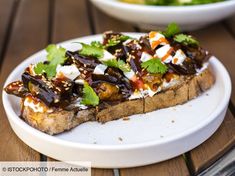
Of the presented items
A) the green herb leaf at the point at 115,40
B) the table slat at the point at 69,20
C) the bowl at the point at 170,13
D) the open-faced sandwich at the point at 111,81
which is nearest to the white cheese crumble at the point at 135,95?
the open-faced sandwich at the point at 111,81

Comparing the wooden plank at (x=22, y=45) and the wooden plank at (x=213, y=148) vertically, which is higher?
the wooden plank at (x=213, y=148)

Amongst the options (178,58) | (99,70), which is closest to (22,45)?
(99,70)

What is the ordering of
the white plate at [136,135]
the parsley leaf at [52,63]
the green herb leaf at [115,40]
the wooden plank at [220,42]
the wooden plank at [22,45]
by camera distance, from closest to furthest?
the white plate at [136,135] < the wooden plank at [22,45] < the parsley leaf at [52,63] < the green herb leaf at [115,40] < the wooden plank at [220,42]

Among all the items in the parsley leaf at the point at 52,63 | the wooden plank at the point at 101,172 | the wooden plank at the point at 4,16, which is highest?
the parsley leaf at the point at 52,63

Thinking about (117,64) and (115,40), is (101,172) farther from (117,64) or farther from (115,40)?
(115,40)

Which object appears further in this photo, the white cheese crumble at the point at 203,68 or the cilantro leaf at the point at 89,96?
the white cheese crumble at the point at 203,68

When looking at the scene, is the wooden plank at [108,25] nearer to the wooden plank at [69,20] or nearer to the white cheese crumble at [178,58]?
the wooden plank at [69,20]

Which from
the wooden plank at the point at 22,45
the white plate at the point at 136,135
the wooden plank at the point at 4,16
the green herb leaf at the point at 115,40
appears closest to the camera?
the white plate at the point at 136,135

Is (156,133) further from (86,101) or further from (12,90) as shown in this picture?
(12,90)
